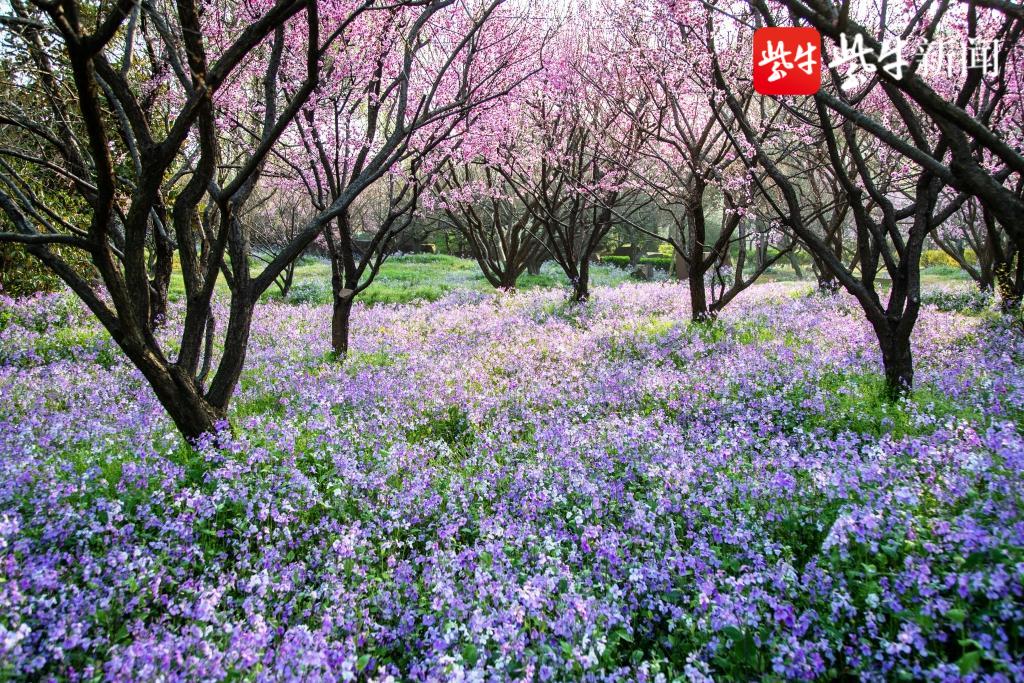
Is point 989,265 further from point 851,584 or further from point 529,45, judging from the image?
point 851,584

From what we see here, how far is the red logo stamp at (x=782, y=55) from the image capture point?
6.77 m

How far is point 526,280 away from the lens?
25719mm

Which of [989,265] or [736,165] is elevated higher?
[736,165]

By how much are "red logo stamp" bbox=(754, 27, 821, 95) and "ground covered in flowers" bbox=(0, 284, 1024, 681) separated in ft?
11.8

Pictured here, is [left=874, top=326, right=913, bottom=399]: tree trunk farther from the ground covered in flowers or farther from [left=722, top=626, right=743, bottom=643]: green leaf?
[left=722, top=626, right=743, bottom=643]: green leaf

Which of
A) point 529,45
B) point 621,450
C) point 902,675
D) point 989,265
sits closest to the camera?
point 902,675

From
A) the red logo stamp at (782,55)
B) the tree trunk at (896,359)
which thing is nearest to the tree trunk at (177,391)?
the red logo stamp at (782,55)

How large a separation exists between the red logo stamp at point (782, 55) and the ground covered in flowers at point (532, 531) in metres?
3.59

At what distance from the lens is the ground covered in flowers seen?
2822mm

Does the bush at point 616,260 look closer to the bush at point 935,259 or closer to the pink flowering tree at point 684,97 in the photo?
the bush at point 935,259

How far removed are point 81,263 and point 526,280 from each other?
15844mm

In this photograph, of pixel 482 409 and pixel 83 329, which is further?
pixel 83 329

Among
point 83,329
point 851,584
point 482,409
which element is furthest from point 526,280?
point 851,584

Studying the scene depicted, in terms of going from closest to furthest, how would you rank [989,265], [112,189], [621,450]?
[112,189] < [621,450] < [989,265]
